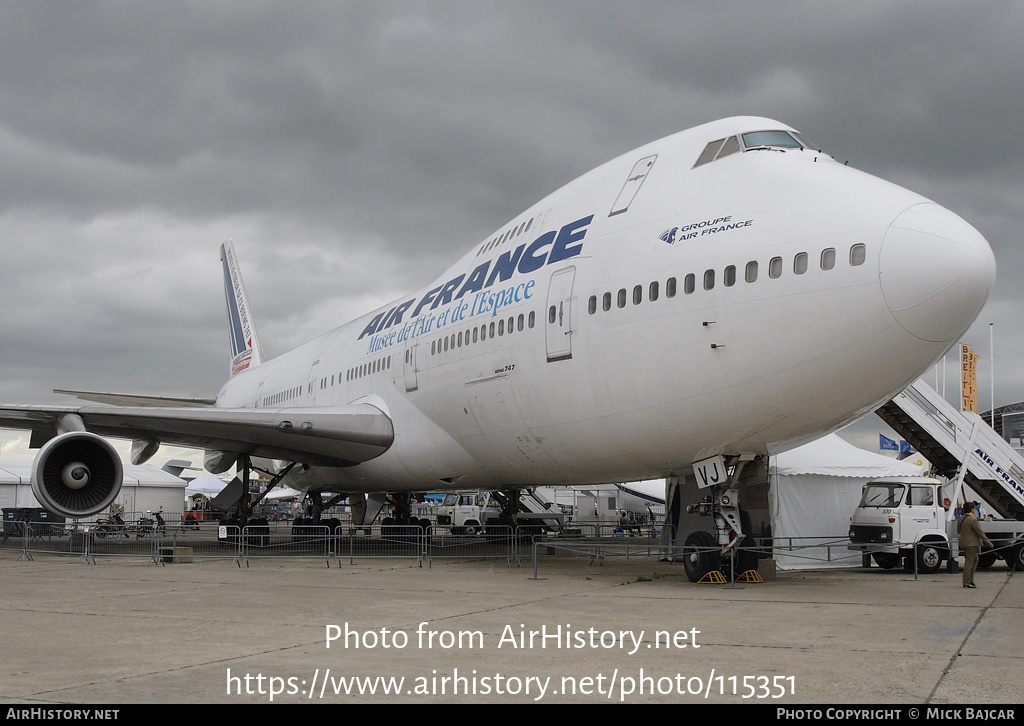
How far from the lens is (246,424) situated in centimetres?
1730

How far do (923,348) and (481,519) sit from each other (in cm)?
2965

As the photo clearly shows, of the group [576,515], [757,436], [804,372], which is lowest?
[576,515]

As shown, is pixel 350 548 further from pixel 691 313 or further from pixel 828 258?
pixel 828 258

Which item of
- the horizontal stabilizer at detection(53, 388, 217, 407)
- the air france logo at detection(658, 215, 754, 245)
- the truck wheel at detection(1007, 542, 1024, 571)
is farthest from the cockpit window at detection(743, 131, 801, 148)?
the horizontal stabilizer at detection(53, 388, 217, 407)

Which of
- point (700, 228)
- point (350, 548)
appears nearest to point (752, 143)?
point (700, 228)

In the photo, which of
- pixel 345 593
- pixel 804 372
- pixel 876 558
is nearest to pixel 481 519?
pixel 876 558

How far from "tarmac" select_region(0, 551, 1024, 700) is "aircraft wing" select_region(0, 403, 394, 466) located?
15.0 ft

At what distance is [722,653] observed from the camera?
6.52 m

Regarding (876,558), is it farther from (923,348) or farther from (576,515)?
(576,515)

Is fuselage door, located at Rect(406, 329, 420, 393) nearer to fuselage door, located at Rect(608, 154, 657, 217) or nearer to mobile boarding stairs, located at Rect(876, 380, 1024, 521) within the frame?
fuselage door, located at Rect(608, 154, 657, 217)

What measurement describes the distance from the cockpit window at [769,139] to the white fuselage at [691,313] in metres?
0.16

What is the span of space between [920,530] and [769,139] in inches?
354

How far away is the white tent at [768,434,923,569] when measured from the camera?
56.6 ft
